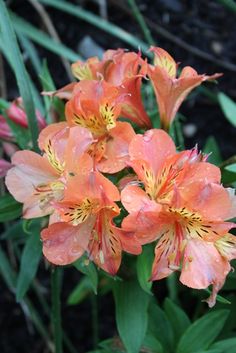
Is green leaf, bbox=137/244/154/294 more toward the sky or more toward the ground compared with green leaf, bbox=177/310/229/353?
more toward the sky

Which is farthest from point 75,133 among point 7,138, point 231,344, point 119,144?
point 231,344

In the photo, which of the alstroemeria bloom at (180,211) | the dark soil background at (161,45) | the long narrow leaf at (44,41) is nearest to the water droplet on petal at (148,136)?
the alstroemeria bloom at (180,211)

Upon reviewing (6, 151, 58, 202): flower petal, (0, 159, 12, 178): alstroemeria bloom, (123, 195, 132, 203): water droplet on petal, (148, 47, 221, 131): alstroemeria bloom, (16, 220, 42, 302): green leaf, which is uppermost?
(148, 47, 221, 131): alstroemeria bloom

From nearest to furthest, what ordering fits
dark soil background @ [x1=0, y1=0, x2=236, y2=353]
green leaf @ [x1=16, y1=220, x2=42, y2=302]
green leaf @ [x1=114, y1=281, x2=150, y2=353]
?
green leaf @ [x1=114, y1=281, x2=150, y2=353]
green leaf @ [x1=16, y1=220, x2=42, y2=302]
dark soil background @ [x1=0, y1=0, x2=236, y2=353]

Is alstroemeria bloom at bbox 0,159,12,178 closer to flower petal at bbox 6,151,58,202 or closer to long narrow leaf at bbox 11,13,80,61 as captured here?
flower petal at bbox 6,151,58,202

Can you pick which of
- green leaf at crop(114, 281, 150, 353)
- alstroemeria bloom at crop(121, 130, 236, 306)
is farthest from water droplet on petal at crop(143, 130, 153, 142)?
green leaf at crop(114, 281, 150, 353)

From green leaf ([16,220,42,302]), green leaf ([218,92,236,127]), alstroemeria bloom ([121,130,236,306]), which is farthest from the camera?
green leaf ([218,92,236,127])
